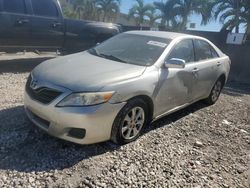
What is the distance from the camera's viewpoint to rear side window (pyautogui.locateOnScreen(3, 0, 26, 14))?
6.83 m

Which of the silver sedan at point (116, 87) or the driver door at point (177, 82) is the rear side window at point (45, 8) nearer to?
the silver sedan at point (116, 87)

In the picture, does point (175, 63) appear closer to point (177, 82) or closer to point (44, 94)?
point (177, 82)

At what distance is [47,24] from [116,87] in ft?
16.3

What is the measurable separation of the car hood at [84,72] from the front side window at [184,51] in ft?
2.64

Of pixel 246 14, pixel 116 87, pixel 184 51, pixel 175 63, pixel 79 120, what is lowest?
pixel 79 120

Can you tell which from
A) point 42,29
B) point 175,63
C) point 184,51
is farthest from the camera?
point 42,29

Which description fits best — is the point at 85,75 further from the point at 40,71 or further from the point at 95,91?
the point at 40,71

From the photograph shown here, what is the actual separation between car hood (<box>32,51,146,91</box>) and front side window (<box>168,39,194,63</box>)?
2.64ft

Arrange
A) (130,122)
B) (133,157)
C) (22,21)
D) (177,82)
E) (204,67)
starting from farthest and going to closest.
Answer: (22,21) < (204,67) < (177,82) < (130,122) < (133,157)

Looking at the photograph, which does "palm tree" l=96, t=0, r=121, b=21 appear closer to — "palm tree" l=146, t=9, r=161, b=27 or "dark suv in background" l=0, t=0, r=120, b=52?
"palm tree" l=146, t=9, r=161, b=27

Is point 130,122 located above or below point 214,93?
above

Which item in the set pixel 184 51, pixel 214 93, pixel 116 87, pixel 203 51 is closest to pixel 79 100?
Answer: pixel 116 87

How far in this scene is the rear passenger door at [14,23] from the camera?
22.3 ft

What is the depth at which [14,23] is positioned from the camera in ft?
22.8
